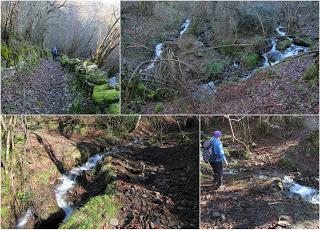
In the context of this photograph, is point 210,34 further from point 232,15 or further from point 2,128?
point 2,128

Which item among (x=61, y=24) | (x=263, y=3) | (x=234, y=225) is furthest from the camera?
(x=263, y=3)

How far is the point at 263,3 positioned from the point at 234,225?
6677mm

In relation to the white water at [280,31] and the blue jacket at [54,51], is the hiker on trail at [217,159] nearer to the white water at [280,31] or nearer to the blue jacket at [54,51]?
the blue jacket at [54,51]

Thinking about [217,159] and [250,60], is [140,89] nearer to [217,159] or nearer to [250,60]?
[217,159]

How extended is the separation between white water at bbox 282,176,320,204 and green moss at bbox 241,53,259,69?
3.10 meters

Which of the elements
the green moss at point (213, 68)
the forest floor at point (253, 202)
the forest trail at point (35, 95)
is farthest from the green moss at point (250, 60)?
the forest trail at point (35, 95)

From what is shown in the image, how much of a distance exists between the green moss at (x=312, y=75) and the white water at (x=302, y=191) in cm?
184

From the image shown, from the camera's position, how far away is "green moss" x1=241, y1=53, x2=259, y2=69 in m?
7.63

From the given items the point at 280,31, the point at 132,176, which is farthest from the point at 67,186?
the point at 280,31

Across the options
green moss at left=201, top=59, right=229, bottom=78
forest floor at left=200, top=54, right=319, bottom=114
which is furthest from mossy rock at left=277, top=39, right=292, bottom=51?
green moss at left=201, top=59, right=229, bottom=78

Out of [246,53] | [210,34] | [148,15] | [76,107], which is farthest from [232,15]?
[76,107]

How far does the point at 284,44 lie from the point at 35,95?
6.10 m

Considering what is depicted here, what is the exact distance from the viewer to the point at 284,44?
8.20 m

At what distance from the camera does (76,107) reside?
5.83m
